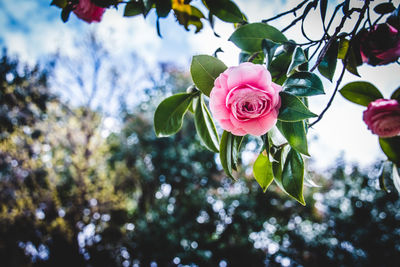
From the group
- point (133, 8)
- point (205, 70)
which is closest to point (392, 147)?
point (205, 70)

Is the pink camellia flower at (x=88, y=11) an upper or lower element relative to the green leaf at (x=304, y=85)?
upper

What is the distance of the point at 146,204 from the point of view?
17.7ft

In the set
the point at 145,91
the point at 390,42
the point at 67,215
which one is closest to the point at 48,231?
the point at 67,215

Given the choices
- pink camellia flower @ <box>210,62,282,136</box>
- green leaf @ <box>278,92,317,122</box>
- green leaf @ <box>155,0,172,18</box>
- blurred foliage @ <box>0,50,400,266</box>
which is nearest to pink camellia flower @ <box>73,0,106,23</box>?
green leaf @ <box>155,0,172,18</box>

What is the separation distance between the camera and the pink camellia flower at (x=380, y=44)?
1.87 feet

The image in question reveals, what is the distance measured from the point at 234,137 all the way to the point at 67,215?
548 cm

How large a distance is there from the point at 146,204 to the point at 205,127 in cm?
521

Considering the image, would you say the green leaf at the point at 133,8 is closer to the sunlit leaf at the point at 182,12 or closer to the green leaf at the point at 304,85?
the sunlit leaf at the point at 182,12

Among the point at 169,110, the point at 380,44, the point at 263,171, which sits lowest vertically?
the point at 263,171

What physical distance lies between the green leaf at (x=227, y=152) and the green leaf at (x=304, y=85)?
0.15 meters

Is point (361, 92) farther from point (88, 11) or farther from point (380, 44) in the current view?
point (88, 11)

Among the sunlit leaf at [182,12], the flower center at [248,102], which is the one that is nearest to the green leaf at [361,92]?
the flower center at [248,102]

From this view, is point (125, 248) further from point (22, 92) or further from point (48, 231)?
point (22, 92)

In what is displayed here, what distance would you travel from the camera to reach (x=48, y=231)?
4605 mm
